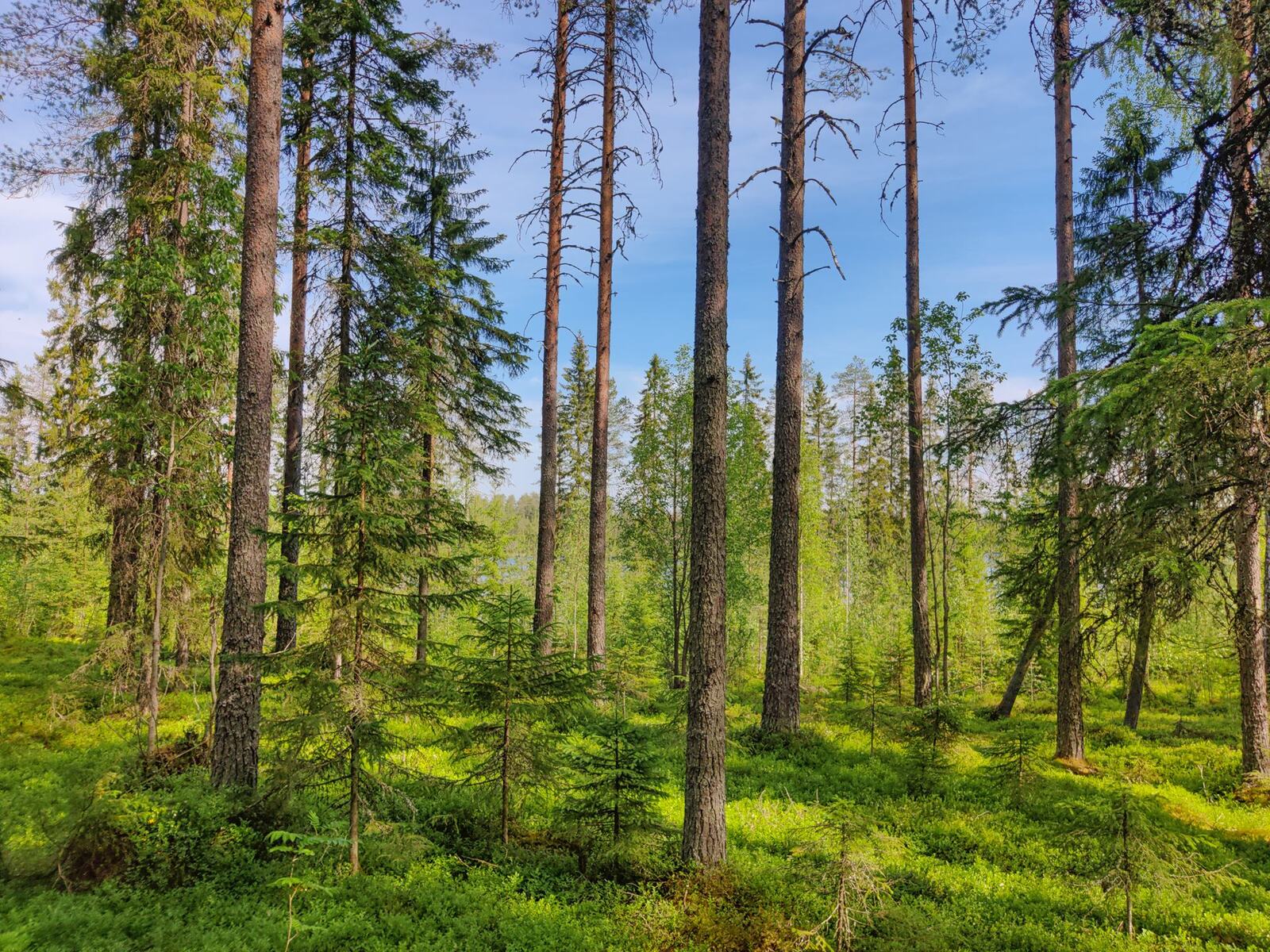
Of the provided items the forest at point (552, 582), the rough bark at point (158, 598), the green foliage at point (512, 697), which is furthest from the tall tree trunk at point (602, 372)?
the rough bark at point (158, 598)

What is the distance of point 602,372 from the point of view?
14.3 metres

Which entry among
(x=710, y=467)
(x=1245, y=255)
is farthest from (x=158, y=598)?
(x=1245, y=255)

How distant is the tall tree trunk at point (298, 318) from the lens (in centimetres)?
1216

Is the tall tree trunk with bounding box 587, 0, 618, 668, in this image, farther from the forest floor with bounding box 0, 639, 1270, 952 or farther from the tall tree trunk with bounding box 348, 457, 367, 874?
the tall tree trunk with bounding box 348, 457, 367, 874

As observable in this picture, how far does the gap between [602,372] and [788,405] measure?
5120 millimetres

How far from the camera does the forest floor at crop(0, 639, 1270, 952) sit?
16.6ft

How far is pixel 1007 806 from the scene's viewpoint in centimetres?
891

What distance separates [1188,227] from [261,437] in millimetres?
11599

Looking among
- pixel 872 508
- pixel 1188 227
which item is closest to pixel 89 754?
pixel 1188 227

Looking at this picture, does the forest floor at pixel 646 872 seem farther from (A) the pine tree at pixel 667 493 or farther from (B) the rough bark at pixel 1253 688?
(A) the pine tree at pixel 667 493

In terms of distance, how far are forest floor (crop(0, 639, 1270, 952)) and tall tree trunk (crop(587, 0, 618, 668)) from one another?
4657 millimetres

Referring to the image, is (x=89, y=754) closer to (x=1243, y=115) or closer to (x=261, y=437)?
(x=261, y=437)

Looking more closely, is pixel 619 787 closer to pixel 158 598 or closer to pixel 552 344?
→ pixel 158 598

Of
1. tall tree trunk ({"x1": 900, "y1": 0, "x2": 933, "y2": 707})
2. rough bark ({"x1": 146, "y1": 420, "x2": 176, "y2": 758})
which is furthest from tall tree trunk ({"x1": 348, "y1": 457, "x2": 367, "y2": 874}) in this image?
tall tree trunk ({"x1": 900, "y1": 0, "x2": 933, "y2": 707})
